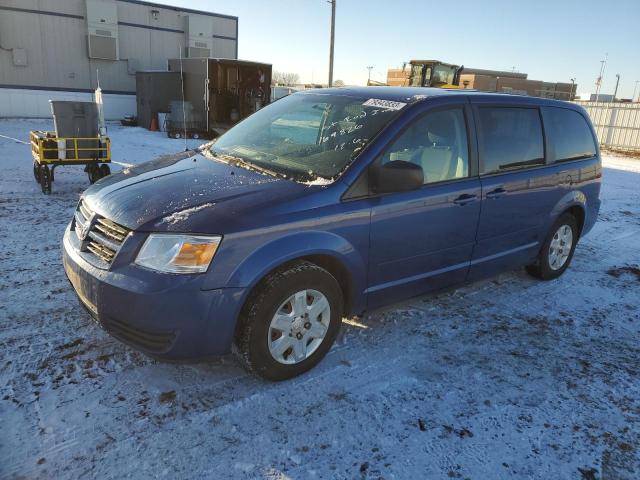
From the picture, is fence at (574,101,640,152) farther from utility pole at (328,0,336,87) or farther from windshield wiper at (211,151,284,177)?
windshield wiper at (211,151,284,177)

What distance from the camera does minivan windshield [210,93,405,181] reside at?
3268 mm

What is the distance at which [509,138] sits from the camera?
4129 millimetres

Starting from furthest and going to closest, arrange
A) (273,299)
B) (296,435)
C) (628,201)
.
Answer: (628,201), (273,299), (296,435)

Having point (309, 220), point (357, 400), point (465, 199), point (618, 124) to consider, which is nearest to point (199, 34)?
point (618, 124)

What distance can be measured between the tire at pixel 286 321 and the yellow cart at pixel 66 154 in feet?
20.0

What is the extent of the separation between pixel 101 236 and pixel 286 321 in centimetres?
118

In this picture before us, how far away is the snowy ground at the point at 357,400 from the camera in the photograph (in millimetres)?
2410

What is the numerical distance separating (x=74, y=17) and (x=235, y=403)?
73.1 ft

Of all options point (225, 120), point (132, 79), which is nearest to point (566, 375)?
point (225, 120)

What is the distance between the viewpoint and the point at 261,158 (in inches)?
139

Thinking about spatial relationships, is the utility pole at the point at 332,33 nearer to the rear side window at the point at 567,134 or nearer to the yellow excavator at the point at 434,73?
the yellow excavator at the point at 434,73

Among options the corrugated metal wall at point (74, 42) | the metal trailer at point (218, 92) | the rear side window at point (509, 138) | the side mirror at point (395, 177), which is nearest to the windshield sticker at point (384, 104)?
the side mirror at point (395, 177)

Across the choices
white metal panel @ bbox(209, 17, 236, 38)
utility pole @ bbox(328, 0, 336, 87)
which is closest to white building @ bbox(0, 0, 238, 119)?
white metal panel @ bbox(209, 17, 236, 38)

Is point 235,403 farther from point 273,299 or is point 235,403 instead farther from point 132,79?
point 132,79
